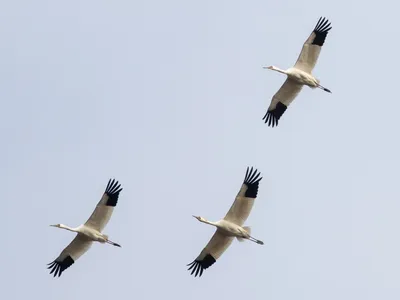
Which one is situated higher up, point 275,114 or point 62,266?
point 275,114

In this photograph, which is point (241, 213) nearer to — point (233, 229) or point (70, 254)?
point (233, 229)

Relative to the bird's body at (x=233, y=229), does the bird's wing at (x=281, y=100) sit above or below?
above

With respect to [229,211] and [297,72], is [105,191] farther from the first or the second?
[297,72]

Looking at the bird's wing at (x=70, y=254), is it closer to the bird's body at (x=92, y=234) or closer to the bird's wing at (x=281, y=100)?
the bird's body at (x=92, y=234)

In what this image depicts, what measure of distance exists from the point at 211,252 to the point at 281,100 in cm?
725

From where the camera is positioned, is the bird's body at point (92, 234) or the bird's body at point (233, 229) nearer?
the bird's body at point (233, 229)

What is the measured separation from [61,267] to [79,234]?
6.11 ft

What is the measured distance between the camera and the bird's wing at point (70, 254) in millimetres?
52625

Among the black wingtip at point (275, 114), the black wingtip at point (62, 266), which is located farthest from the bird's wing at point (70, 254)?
the black wingtip at point (275, 114)

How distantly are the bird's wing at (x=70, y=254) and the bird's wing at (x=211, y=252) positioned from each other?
437cm

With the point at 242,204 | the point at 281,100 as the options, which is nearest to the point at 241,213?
the point at 242,204

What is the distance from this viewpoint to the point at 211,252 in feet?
169

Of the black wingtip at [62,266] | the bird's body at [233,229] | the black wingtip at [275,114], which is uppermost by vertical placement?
the black wingtip at [275,114]

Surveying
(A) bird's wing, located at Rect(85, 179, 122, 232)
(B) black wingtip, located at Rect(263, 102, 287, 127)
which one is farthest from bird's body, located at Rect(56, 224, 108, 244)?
(B) black wingtip, located at Rect(263, 102, 287, 127)
